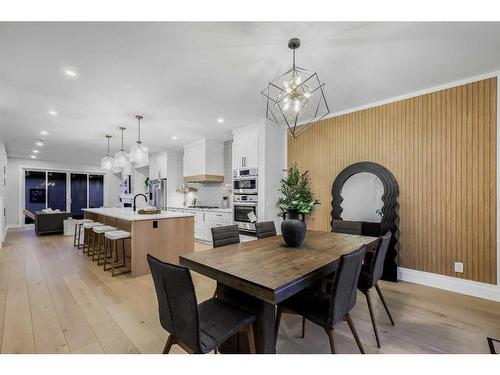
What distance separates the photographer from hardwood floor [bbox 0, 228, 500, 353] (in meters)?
1.89

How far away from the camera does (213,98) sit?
3.47 metres

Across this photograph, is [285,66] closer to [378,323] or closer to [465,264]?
[378,323]

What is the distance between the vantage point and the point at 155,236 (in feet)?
12.2

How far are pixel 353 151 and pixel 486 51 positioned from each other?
5.96 ft

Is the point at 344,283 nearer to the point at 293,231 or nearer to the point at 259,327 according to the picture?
the point at 259,327

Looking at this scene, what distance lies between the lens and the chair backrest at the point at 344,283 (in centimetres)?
140

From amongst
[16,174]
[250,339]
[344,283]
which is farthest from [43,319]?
[16,174]

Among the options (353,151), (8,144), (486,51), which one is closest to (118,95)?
(353,151)

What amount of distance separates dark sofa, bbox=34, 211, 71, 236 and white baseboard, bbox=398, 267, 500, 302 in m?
8.48

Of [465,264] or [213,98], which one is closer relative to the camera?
[465,264]

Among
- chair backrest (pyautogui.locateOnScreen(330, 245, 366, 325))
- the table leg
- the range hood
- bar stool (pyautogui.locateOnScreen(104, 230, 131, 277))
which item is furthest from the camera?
the range hood

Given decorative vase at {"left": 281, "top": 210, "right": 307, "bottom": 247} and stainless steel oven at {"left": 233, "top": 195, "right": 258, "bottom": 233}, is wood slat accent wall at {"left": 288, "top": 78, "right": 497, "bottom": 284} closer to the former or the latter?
stainless steel oven at {"left": 233, "top": 195, "right": 258, "bottom": 233}

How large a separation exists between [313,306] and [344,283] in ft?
1.18

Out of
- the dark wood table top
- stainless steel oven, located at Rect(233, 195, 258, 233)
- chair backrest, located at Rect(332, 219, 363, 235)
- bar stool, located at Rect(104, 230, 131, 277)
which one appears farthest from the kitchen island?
chair backrest, located at Rect(332, 219, 363, 235)
